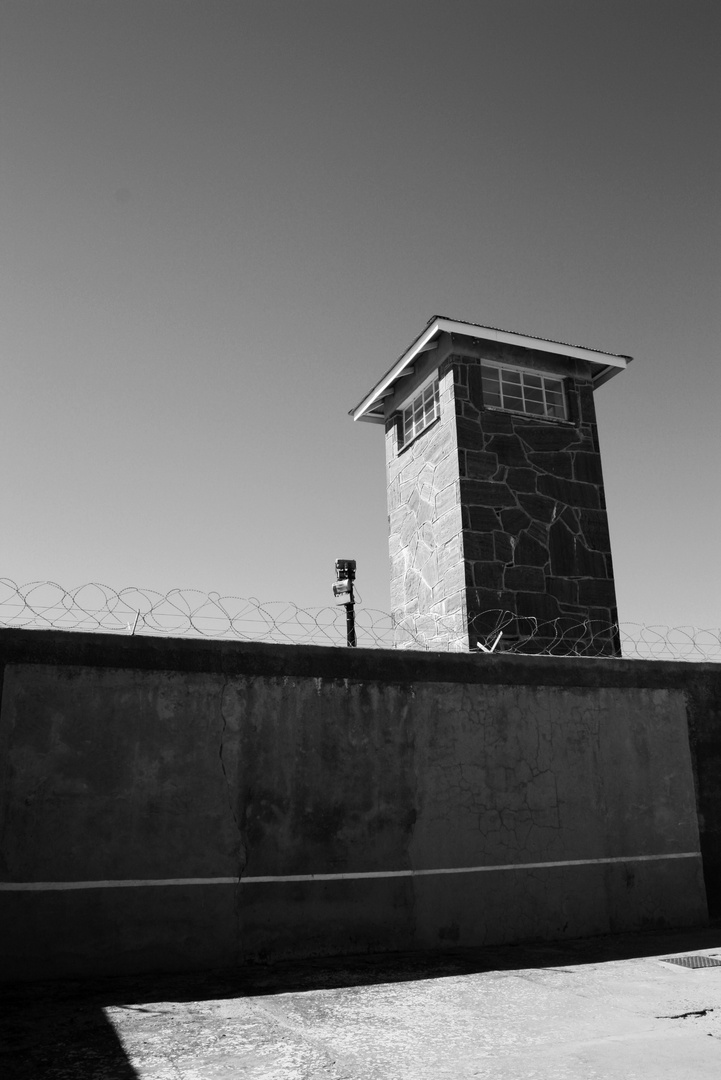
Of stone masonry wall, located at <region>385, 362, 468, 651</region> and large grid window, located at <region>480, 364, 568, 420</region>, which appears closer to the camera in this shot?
stone masonry wall, located at <region>385, 362, 468, 651</region>

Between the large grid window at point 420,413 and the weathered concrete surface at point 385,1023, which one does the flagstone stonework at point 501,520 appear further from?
the weathered concrete surface at point 385,1023

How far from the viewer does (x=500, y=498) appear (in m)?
11.3

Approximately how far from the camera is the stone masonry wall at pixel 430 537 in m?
11.0

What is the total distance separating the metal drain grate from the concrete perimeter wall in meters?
1.17

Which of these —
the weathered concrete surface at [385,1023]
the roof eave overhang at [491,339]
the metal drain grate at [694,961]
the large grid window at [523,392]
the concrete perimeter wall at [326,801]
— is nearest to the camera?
the weathered concrete surface at [385,1023]

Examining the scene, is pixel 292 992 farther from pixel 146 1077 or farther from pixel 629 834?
pixel 629 834

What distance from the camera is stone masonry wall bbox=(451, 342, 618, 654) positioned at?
1096cm

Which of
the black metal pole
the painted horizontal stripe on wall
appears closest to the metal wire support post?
the black metal pole

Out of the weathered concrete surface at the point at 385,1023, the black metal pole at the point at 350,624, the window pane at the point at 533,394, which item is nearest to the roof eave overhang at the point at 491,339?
the window pane at the point at 533,394

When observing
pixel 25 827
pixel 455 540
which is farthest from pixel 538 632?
pixel 25 827

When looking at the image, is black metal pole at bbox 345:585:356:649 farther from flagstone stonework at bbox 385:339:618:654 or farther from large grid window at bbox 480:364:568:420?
large grid window at bbox 480:364:568:420

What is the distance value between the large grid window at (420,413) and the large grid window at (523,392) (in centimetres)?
73

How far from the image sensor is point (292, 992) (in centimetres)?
602

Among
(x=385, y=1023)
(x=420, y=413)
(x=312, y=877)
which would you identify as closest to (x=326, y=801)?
(x=312, y=877)
